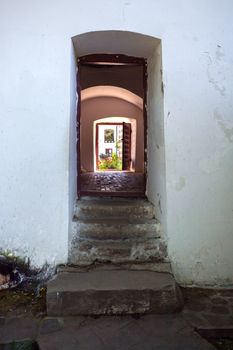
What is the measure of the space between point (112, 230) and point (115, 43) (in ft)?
6.20

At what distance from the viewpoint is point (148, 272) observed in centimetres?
265

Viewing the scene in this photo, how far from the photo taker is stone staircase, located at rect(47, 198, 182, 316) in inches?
90.7

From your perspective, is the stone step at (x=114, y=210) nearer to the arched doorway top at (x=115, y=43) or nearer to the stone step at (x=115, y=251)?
the stone step at (x=115, y=251)

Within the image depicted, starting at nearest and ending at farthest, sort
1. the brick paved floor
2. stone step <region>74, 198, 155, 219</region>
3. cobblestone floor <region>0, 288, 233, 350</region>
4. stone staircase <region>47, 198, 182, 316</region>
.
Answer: cobblestone floor <region>0, 288, 233, 350</region> → stone staircase <region>47, 198, 182, 316</region> → stone step <region>74, 198, 155, 219</region> → the brick paved floor

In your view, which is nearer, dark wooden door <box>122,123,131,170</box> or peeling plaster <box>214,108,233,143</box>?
peeling plaster <box>214,108,233,143</box>

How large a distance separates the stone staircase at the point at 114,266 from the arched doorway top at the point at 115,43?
1638mm

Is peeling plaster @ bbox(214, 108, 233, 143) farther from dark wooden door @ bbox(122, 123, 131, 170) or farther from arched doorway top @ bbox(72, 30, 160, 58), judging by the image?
dark wooden door @ bbox(122, 123, 131, 170)

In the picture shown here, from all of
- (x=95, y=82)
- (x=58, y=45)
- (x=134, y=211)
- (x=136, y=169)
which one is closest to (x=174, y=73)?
(x=58, y=45)

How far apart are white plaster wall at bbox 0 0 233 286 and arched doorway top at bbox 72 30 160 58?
74 mm

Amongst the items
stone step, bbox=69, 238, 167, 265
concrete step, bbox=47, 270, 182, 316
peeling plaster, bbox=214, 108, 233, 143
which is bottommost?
concrete step, bbox=47, 270, 182, 316

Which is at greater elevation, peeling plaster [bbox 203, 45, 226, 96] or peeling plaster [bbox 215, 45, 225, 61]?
peeling plaster [bbox 215, 45, 225, 61]

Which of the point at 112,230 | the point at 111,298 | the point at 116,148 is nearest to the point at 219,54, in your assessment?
the point at 112,230

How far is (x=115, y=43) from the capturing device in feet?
9.84

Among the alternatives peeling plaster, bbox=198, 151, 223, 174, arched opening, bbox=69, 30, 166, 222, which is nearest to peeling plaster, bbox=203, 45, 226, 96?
arched opening, bbox=69, 30, 166, 222
